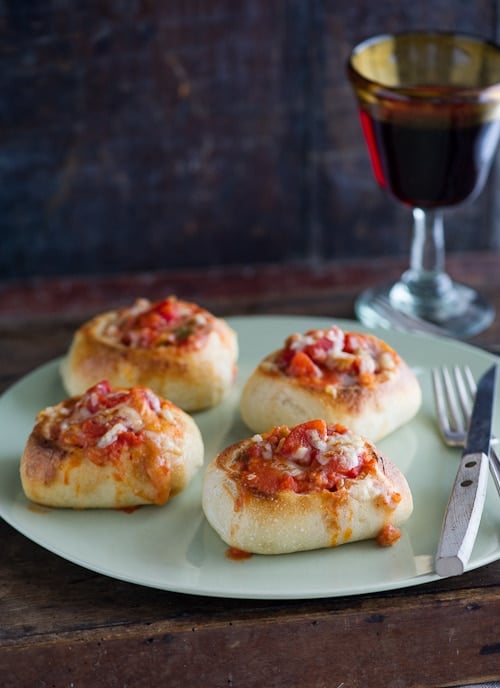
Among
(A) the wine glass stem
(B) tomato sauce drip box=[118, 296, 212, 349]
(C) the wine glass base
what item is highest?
(B) tomato sauce drip box=[118, 296, 212, 349]

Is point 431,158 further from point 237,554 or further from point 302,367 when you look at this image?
point 237,554

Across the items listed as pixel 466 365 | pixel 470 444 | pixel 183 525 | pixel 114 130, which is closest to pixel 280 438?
pixel 183 525

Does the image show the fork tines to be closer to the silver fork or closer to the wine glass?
the silver fork

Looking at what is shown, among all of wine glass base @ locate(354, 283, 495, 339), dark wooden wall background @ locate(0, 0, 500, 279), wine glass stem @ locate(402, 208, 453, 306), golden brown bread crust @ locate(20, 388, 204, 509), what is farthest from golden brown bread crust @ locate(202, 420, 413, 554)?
dark wooden wall background @ locate(0, 0, 500, 279)

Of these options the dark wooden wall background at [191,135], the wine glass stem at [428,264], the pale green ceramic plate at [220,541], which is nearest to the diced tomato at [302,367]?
the pale green ceramic plate at [220,541]

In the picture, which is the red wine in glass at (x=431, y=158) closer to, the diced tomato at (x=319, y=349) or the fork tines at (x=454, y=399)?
the fork tines at (x=454, y=399)

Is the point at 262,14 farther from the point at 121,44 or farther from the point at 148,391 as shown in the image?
the point at 148,391
